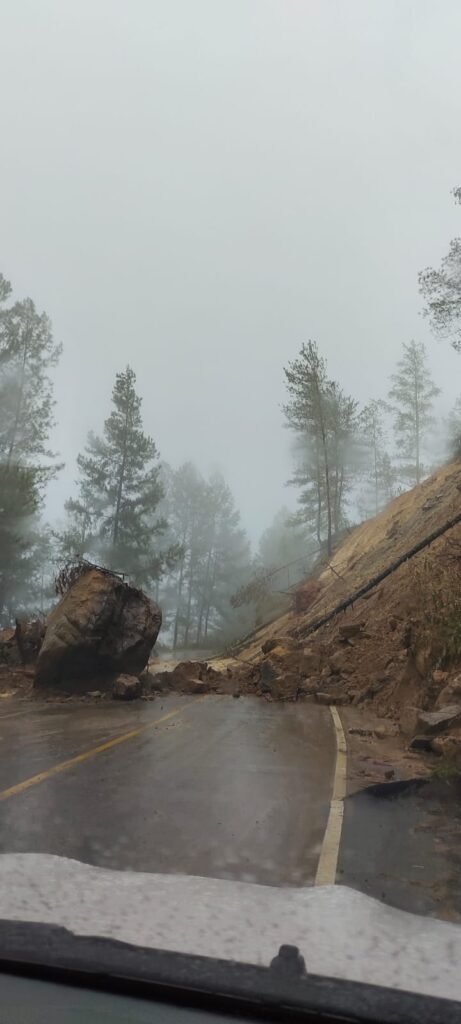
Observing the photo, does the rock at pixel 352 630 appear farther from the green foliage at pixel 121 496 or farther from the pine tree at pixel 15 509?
the green foliage at pixel 121 496

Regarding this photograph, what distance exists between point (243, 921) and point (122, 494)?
4128 cm

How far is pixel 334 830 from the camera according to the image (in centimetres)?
561

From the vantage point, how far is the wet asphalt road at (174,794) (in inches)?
190

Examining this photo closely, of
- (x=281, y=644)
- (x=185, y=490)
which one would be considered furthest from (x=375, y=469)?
(x=281, y=644)

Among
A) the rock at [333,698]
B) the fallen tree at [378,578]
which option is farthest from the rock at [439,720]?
the fallen tree at [378,578]

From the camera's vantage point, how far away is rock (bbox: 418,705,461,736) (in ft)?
30.6

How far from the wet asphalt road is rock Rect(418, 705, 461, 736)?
135 cm

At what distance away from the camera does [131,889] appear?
2.84 meters

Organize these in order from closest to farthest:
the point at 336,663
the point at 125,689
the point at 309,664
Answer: the point at 125,689, the point at 336,663, the point at 309,664

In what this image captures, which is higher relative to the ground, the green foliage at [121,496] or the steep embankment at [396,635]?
the green foliage at [121,496]

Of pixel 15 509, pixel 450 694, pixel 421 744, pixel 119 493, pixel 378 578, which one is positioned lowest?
pixel 421 744

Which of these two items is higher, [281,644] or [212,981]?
[281,644]

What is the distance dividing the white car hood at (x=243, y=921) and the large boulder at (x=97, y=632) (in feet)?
44.9

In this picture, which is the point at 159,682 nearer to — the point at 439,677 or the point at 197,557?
the point at 439,677
